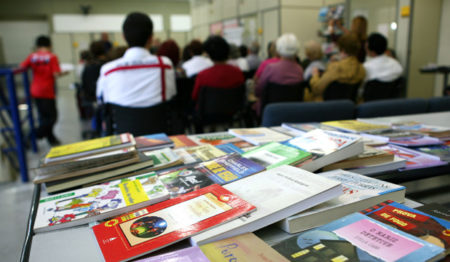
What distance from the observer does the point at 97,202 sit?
0.82m

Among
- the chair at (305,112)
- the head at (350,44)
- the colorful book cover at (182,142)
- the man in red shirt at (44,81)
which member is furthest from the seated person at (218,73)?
the man in red shirt at (44,81)

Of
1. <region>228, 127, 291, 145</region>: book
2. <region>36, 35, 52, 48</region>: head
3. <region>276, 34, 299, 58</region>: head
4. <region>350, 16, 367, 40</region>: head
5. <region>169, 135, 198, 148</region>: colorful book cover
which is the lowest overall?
<region>169, 135, 198, 148</region>: colorful book cover

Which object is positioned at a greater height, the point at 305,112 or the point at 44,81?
the point at 44,81

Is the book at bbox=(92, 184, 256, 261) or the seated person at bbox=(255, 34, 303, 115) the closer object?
the book at bbox=(92, 184, 256, 261)

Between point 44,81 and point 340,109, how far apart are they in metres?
3.52

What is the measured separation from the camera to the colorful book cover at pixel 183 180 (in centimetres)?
85

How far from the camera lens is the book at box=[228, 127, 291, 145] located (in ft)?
4.22

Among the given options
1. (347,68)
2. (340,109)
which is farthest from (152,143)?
(347,68)

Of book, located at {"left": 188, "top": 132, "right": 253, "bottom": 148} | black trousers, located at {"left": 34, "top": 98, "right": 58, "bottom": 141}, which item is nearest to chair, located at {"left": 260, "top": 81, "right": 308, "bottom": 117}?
book, located at {"left": 188, "top": 132, "right": 253, "bottom": 148}

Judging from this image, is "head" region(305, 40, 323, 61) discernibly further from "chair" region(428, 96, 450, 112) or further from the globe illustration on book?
the globe illustration on book

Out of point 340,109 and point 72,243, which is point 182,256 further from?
point 340,109

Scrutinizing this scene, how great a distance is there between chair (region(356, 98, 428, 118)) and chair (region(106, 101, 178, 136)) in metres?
1.34

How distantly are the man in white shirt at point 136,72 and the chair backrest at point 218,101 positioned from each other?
2.17 ft

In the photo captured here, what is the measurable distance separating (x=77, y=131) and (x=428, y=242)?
511cm
